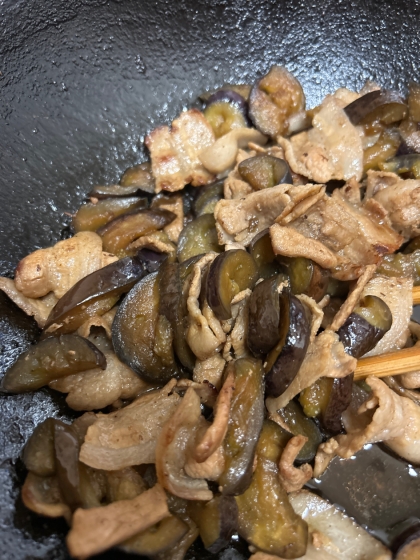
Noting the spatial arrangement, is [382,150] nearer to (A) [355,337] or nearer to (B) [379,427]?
(A) [355,337]

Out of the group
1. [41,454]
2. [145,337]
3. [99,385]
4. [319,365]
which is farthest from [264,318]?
[41,454]

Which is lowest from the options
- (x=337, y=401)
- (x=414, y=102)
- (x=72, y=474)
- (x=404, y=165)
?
(x=337, y=401)

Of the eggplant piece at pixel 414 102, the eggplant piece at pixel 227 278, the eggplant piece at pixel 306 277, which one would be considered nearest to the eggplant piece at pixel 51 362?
the eggplant piece at pixel 227 278

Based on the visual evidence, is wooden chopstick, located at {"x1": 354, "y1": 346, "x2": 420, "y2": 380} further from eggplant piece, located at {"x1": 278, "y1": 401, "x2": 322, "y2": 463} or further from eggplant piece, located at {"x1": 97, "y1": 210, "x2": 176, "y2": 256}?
eggplant piece, located at {"x1": 97, "y1": 210, "x2": 176, "y2": 256}

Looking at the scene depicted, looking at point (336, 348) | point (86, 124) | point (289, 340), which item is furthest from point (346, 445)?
point (86, 124)

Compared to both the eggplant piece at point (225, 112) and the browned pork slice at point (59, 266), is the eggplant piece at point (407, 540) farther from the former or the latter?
the eggplant piece at point (225, 112)

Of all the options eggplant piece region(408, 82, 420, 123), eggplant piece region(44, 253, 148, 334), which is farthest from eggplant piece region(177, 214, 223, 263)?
eggplant piece region(408, 82, 420, 123)
